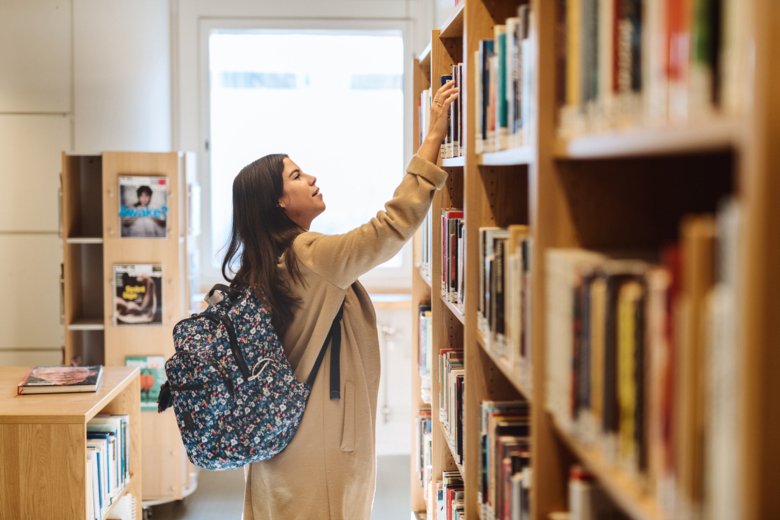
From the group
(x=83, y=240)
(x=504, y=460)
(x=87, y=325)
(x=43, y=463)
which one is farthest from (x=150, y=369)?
(x=504, y=460)

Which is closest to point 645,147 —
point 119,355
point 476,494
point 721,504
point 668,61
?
point 668,61

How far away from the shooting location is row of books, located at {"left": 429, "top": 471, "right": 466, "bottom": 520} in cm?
238

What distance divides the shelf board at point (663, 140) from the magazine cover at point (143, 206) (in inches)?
125

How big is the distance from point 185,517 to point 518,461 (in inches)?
110

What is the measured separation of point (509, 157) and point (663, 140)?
747 millimetres

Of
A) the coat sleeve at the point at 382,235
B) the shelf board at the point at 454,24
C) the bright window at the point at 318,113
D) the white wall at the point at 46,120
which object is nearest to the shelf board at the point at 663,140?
the coat sleeve at the point at 382,235

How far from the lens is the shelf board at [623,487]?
914 millimetres

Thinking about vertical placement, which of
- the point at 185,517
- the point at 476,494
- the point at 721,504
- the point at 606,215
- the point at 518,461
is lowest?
the point at 185,517

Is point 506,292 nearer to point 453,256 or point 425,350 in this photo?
point 453,256

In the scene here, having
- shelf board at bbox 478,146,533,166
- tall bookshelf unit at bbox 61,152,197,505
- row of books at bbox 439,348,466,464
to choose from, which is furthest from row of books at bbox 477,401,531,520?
tall bookshelf unit at bbox 61,152,197,505

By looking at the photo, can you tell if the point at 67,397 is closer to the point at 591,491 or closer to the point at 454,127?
the point at 454,127

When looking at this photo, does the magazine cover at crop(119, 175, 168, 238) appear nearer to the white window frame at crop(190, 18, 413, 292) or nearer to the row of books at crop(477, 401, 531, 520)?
the white window frame at crop(190, 18, 413, 292)

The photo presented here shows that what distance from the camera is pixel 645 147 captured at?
35.4 inches

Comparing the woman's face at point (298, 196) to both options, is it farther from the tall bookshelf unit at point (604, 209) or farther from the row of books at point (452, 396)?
the row of books at point (452, 396)
